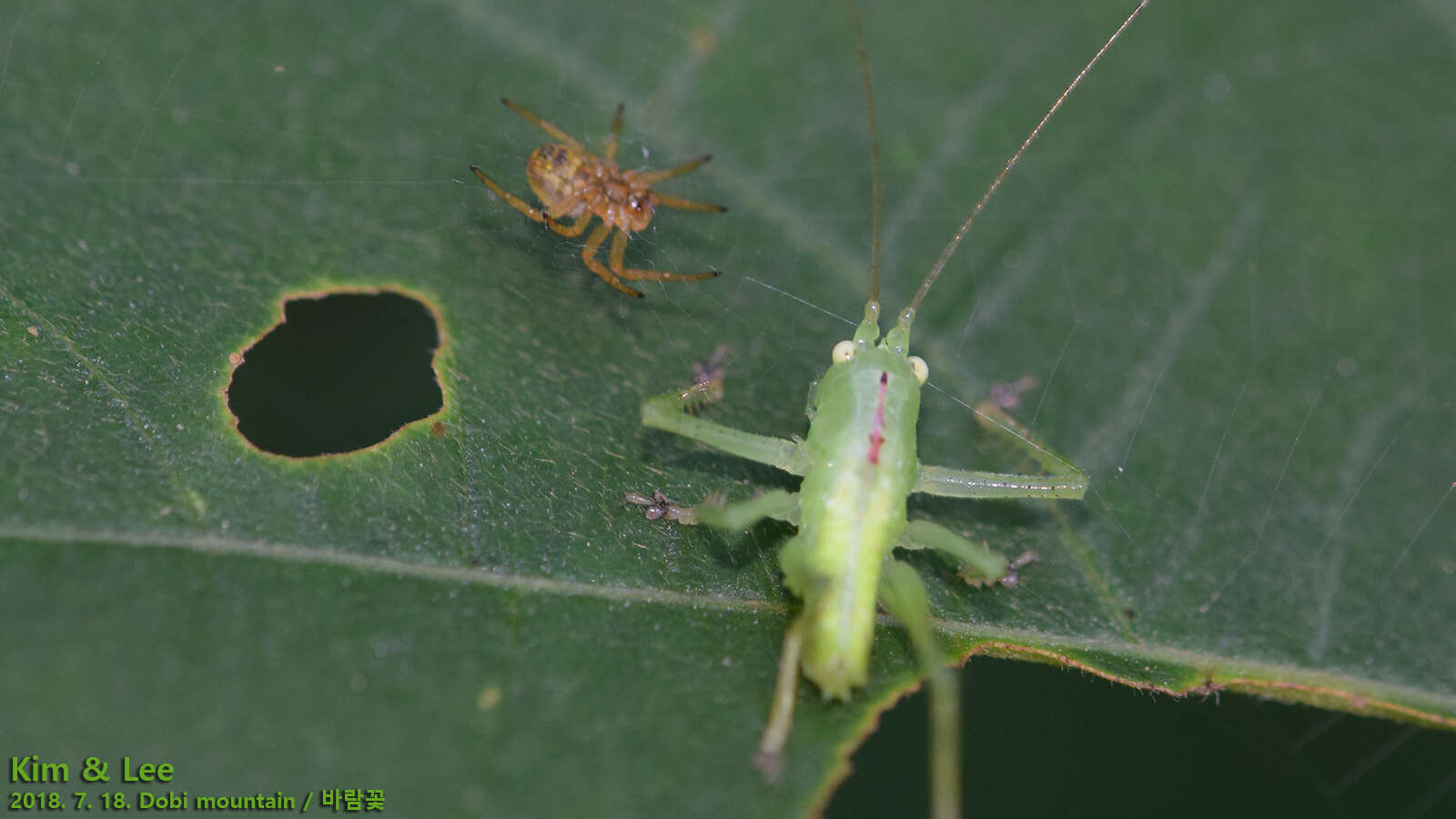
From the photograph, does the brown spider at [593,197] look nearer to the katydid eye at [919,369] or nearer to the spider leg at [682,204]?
the spider leg at [682,204]

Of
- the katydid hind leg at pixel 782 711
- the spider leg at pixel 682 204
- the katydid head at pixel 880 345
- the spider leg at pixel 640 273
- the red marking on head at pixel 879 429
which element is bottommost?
the katydid hind leg at pixel 782 711

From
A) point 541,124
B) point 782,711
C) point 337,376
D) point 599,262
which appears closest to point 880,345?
point 599,262

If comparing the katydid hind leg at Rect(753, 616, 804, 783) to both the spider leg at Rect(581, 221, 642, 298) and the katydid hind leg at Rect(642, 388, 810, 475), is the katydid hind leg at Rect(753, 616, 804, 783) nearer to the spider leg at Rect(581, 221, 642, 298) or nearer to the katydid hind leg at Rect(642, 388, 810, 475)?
the katydid hind leg at Rect(642, 388, 810, 475)

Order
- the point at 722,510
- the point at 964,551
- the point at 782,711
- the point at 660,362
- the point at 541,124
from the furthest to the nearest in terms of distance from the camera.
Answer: the point at 541,124
the point at 660,362
the point at 964,551
the point at 722,510
the point at 782,711

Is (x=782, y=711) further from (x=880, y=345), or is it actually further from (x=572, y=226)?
(x=572, y=226)

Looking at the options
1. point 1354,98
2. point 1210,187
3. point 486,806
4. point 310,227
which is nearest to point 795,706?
point 486,806

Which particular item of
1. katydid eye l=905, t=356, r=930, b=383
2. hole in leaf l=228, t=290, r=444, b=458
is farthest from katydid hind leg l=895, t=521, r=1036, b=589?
hole in leaf l=228, t=290, r=444, b=458

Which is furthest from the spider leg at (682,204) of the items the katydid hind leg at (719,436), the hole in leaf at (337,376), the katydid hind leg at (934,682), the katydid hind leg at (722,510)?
the katydid hind leg at (934,682)
